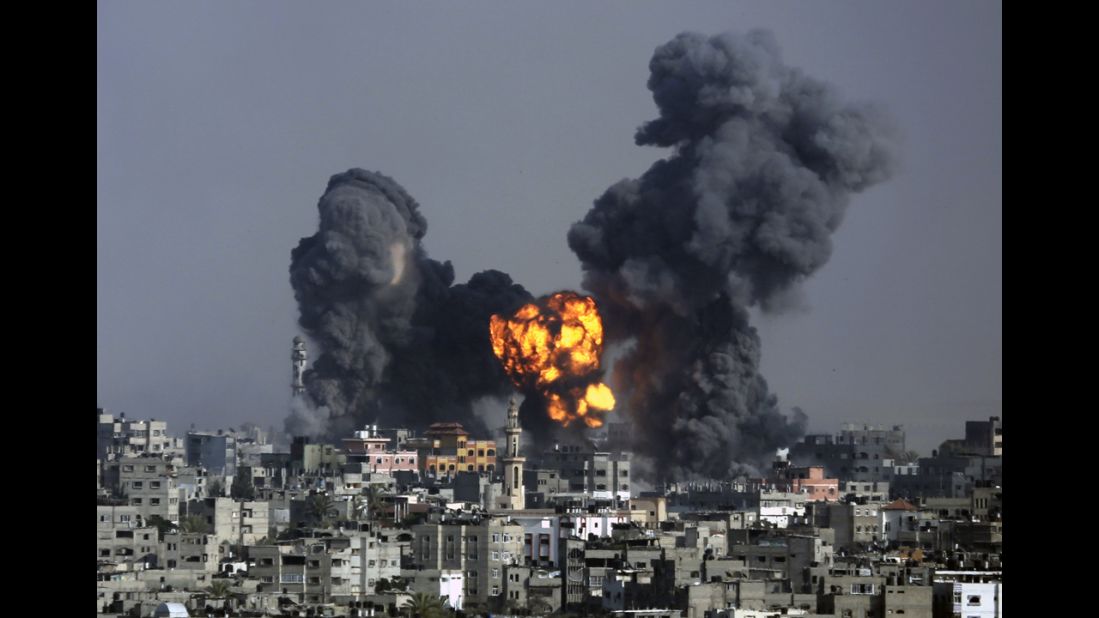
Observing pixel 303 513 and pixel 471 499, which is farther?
pixel 471 499

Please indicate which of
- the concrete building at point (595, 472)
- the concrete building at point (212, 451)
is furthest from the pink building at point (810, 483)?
the concrete building at point (212, 451)

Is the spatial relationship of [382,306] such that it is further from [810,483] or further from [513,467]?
[810,483]

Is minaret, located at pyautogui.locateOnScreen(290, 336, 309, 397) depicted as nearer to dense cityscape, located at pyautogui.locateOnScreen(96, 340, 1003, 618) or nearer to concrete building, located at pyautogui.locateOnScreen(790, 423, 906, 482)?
dense cityscape, located at pyautogui.locateOnScreen(96, 340, 1003, 618)

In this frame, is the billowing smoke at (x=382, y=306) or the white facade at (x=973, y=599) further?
the billowing smoke at (x=382, y=306)

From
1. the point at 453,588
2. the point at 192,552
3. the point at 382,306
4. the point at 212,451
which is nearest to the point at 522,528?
the point at 453,588

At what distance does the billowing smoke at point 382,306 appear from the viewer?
5978 cm

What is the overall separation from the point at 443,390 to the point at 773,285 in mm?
10109

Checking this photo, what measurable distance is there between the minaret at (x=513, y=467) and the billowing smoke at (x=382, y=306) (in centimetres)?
→ 181

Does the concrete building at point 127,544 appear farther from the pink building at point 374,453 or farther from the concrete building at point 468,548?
the pink building at point 374,453

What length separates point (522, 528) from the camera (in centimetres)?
4203

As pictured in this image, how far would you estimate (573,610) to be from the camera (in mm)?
35500
